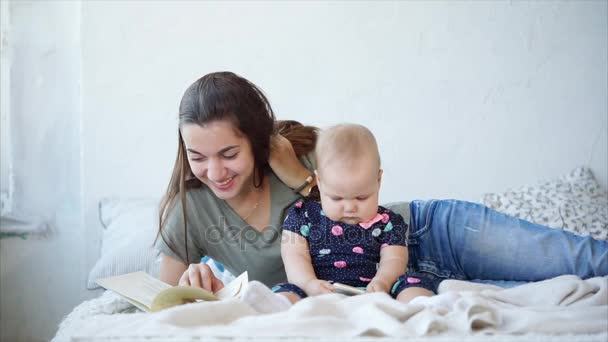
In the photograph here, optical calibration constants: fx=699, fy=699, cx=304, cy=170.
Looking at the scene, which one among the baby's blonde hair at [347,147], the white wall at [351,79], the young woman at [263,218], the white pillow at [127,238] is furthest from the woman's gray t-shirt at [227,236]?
the white wall at [351,79]

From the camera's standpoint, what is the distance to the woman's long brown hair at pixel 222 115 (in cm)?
171

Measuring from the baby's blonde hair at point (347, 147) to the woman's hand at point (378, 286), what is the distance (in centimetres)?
26

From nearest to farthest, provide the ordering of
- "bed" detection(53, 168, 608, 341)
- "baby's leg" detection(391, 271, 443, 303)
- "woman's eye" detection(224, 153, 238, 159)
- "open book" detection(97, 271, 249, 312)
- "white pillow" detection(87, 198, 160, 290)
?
"bed" detection(53, 168, 608, 341) < "open book" detection(97, 271, 249, 312) < "baby's leg" detection(391, 271, 443, 303) < "woman's eye" detection(224, 153, 238, 159) < "white pillow" detection(87, 198, 160, 290)

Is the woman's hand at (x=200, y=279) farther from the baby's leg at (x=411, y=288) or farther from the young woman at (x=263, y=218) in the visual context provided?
the baby's leg at (x=411, y=288)

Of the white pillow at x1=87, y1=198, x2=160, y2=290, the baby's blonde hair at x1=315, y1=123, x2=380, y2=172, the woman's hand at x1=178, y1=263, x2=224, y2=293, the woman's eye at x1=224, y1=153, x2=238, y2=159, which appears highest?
the baby's blonde hair at x1=315, y1=123, x2=380, y2=172

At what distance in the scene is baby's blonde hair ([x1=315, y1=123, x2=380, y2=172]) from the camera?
5.07 ft

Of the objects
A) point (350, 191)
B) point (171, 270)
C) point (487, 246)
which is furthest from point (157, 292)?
point (487, 246)

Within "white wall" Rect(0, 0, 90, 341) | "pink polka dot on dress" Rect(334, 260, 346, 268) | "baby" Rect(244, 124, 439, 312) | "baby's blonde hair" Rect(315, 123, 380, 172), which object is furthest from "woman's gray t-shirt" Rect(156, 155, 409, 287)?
"white wall" Rect(0, 0, 90, 341)

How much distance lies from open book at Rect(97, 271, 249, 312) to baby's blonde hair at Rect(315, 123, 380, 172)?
323mm

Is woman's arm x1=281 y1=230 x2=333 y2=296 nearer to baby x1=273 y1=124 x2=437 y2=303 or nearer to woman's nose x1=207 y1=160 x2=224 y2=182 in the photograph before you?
baby x1=273 y1=124 x2=437 y2=303

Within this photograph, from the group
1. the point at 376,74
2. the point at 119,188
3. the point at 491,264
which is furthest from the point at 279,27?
the point at 491,264

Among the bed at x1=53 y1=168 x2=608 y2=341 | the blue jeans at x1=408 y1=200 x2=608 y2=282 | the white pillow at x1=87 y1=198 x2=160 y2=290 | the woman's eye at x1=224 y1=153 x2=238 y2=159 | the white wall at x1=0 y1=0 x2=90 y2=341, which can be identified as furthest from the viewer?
the white wall at x1=0 y1=0 x2=90 y2=341

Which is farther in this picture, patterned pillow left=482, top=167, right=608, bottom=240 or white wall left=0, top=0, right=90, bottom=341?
white wall left=0, top=0, right=90, bottom=341

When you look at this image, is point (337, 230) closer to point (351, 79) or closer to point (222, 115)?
point (222, 115)
